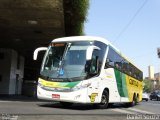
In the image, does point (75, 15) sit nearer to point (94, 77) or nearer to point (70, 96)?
point (94, 77)

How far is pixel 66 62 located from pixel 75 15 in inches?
281

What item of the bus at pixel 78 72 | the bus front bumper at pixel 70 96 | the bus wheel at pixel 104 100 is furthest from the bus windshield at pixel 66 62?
the bus wheel at pixel 104 100

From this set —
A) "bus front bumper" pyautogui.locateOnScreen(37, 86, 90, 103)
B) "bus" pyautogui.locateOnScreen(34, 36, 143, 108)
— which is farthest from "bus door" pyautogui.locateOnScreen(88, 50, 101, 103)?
"bus front bumper" pyautogui.locateOnScreen(37, 86, 90, 103)

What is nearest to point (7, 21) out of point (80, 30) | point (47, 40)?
point (80, 30)

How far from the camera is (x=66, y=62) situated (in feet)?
55.6

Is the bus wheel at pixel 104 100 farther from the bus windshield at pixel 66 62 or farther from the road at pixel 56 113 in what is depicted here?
the bus windshield at pixel 66 62

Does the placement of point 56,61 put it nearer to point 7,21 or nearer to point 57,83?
point 57,83

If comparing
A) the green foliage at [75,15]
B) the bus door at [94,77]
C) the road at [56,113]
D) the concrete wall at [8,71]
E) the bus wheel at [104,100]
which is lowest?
the road at [56,113]

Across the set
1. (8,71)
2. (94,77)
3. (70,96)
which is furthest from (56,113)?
(8,71)

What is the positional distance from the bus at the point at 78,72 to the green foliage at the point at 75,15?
12.3ft

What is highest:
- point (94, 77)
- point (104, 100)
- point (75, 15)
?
point (75, 15)

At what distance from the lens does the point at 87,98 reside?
1669 centimetres

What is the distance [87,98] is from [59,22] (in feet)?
30.0

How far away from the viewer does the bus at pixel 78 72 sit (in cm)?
1648
